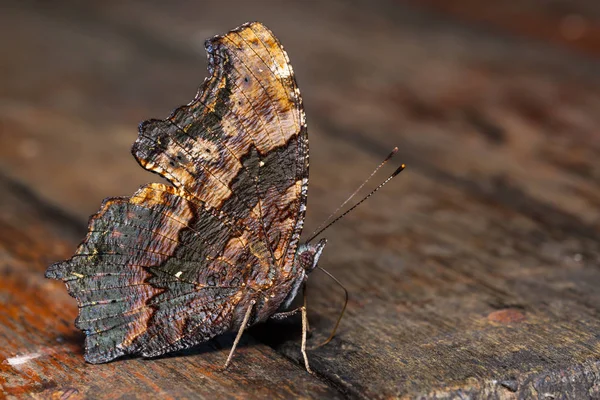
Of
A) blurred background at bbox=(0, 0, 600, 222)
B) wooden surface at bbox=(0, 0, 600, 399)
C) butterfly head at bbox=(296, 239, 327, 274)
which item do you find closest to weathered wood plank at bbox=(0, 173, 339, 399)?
wooden surface at bbox=(0, 0, 600, 399)

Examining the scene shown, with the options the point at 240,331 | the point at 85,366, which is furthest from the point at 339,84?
the point at 85,366

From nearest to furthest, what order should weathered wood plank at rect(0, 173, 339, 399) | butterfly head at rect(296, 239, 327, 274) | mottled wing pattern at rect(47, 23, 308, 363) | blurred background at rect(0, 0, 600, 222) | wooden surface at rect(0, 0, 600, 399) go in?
weathered wood plank at rect(0, 173, 339, 399)
wooden surface at rect(0, 0, 600, 399)
mottled wing pattern at rect(47, 23, 308, 363)
butterfly head at rect(296, 239, 327, 274)
blurred background at rect(0, 0, 600, 222)

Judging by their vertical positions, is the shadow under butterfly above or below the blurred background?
below

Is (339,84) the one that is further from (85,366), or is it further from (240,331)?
(85,366)

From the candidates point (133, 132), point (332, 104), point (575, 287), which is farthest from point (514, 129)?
point (133, 132)

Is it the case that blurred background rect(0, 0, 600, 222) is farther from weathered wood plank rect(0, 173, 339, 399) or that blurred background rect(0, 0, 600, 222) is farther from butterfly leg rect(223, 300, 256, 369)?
butterfly leg rect(223, 300, 256, 369)

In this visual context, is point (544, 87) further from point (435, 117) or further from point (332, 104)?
point (332, 104)
